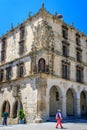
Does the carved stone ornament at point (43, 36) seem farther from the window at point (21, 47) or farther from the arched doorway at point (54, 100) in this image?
the arched doorway at point (54, 100)

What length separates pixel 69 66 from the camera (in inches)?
1325

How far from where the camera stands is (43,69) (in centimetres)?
2989

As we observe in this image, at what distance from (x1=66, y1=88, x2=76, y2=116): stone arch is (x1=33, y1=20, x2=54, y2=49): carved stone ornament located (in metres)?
8.57

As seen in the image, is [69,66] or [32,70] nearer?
[32,70]

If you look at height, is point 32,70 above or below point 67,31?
below

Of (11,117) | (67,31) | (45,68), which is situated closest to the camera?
(45,68)

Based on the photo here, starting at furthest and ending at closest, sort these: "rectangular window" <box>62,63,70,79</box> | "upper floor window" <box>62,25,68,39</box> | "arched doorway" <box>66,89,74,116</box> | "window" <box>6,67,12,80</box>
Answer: "window" <box>6,67,12,80</box> → "upper floor window" <box>62,25,68,39</box> → "arched doorway" <box>66,89,74,116</box> → "rectangular window" <box>62,63,70,79</box>

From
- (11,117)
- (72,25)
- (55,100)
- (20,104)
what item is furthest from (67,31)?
(11,117)

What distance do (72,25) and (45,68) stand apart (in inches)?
439

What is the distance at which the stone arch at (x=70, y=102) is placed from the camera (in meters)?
33.8

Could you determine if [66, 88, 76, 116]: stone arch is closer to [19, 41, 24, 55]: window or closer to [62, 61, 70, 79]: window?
[62, 61, 70, 79]: window

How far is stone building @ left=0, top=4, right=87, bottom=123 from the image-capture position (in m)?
28.9

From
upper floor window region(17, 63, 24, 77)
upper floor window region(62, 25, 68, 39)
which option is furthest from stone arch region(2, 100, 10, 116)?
upper floor window region(62, 25, 68, 39)

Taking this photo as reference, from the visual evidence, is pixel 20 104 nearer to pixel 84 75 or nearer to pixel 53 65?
pixel 53 65
